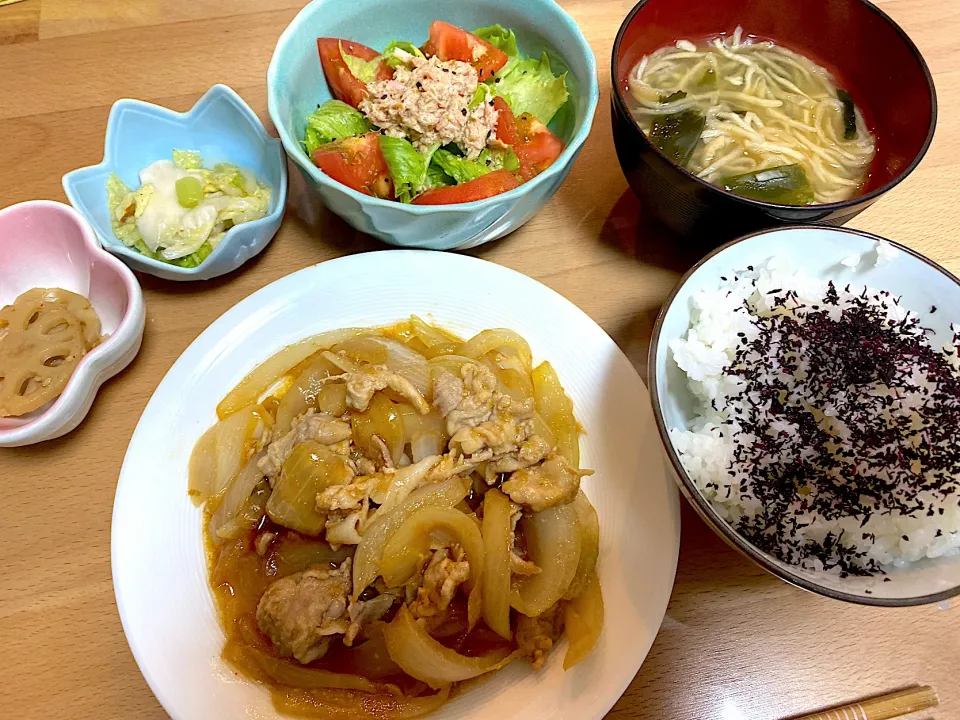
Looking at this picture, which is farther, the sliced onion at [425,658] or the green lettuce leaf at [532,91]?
the green lettuce leaf at [532,91]

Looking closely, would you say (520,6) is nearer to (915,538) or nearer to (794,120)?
(794,120)

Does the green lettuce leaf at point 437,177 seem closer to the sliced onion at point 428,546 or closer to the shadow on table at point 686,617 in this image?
the sliced onion at point 428,546

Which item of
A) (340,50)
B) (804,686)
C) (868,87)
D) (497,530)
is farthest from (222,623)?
(868,87)

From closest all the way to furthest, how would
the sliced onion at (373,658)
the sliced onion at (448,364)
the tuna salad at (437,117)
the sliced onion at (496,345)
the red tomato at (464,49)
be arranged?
the sliced onion at (373,658) → the sliced onion at (448,364) → the sliced onion at (496,345) → the tuna salad at (437,117) → the red tomato at (464,49)

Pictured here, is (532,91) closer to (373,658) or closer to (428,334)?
(428,334)

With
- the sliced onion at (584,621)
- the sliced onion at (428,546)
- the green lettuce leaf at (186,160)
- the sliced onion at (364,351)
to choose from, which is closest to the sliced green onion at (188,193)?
the green lettuce leaf at (186,160)

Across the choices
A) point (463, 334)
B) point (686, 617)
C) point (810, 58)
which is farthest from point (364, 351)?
point (810, 58)
